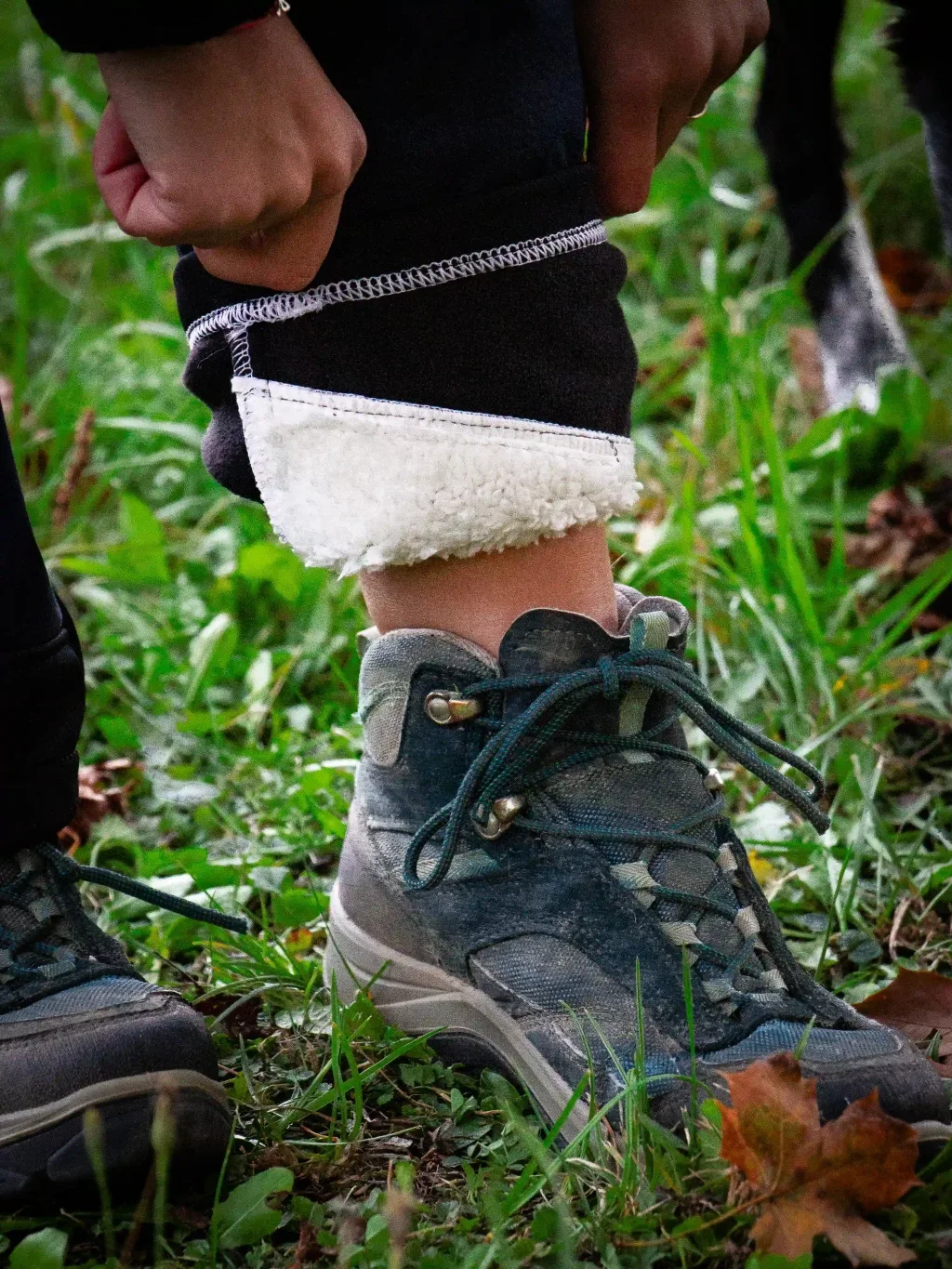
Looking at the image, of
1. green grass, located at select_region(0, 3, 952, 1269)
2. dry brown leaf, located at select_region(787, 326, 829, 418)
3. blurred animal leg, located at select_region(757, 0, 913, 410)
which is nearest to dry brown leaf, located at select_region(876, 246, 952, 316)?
Answer: green grass, located at select_region(0, 3, 952, 1269)

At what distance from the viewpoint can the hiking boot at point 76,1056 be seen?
0.81m

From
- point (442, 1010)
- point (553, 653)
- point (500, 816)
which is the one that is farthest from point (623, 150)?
point (442, 1010)

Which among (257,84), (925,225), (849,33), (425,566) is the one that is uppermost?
(257,84)

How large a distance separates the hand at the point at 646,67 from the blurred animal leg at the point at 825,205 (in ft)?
3.51

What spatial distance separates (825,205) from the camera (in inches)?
84.6

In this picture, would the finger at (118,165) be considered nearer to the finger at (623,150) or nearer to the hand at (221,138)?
the hand at (221,138)

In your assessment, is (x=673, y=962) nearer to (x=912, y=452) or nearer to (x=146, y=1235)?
(x=146, y=1235)

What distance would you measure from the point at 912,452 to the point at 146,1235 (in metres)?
1.53

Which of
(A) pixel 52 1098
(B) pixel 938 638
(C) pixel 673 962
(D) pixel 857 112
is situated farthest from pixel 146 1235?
(D) pixel 857 112

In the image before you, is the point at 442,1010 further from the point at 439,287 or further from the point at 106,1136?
the point at 439,287

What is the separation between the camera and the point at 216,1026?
1049 millimetres

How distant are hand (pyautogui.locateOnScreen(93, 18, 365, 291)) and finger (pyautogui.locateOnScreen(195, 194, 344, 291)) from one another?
0.01 m

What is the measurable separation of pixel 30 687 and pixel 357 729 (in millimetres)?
655

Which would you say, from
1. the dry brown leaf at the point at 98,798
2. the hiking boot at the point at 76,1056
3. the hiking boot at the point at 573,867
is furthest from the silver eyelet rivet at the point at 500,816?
the dry brown leaf at the point at 98,798
